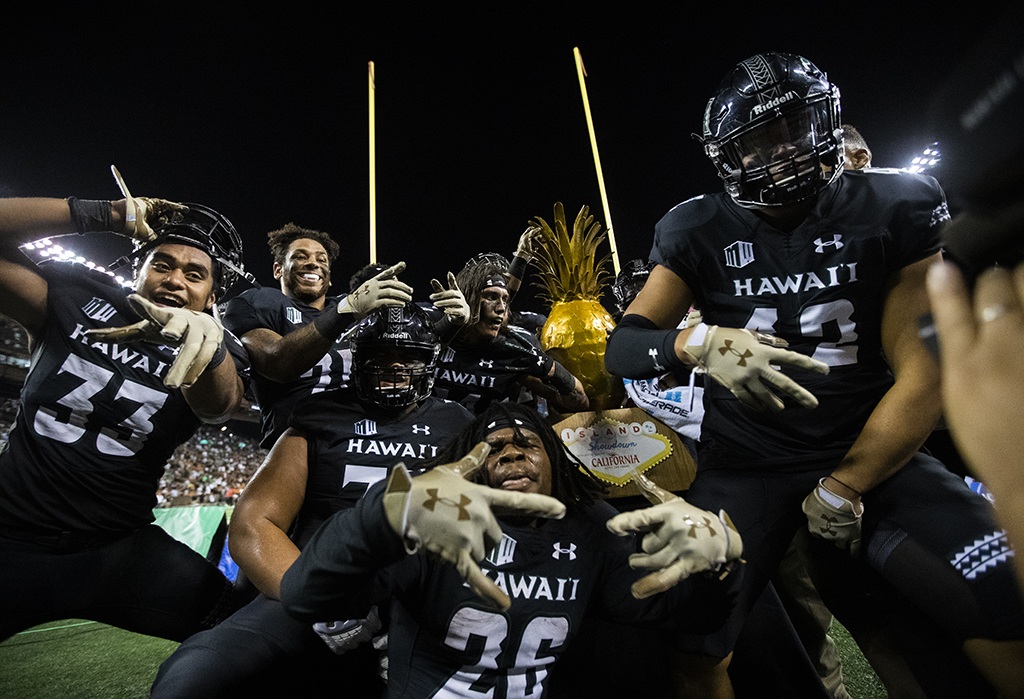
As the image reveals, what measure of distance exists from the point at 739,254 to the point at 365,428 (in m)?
1.95

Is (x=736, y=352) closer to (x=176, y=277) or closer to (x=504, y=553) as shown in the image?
(x=504, y=553)

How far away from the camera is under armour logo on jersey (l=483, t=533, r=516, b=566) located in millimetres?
1980

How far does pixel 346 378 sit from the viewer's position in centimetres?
364

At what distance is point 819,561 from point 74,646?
5.84 m

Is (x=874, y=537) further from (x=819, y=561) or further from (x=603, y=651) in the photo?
(x=603, y=651)

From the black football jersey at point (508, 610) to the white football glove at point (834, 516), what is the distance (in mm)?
395

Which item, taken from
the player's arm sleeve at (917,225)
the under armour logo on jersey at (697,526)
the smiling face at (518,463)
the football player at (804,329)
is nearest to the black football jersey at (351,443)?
the smiling face at (518,463)

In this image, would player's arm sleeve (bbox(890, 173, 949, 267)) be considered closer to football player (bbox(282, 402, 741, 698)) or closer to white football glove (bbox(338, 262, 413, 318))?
football player (bbox(282, 402, 741, 698))

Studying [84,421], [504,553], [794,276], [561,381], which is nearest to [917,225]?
[794,276]

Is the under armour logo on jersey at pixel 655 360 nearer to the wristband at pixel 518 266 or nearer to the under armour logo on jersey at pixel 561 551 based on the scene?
the under armour logo on jersey at pixel 561 551

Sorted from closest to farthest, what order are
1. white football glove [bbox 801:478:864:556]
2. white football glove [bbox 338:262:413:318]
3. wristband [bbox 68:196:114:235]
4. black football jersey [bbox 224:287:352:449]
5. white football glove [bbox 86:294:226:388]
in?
white football glove [bbox 801:478:864:556] → white football glove [bbox 86:294:226:388] → wristband [bbox 68:196:114:235] → white football glove [bbox 338:262:413:318] → black football jersey [bbox 224:287:352:449]

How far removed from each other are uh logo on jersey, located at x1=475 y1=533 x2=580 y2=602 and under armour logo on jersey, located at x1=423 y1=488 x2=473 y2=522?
0.59 meters

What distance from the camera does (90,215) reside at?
252 cm

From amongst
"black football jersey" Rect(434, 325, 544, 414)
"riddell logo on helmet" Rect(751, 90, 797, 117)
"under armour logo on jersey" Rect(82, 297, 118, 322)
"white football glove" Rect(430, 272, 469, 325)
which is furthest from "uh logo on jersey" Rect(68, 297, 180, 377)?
"riddell logo on helmet" Rect(751, 90, 797, 117)
